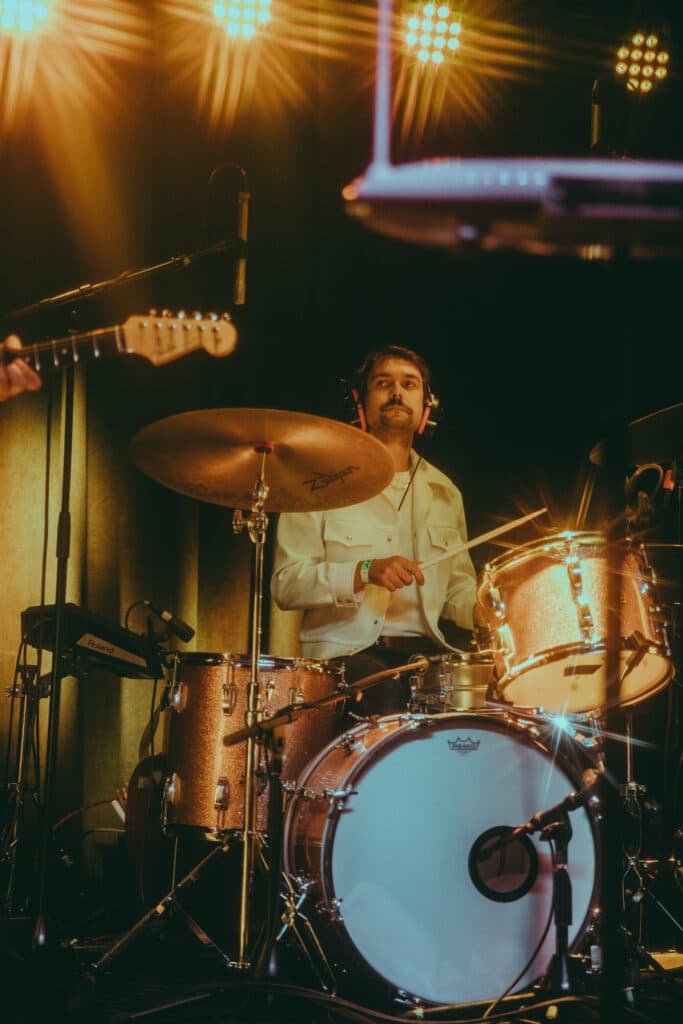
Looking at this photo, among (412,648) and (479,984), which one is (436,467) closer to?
(412,648)

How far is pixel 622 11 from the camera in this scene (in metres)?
4.20

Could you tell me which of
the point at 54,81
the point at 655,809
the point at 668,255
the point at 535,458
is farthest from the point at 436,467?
the point at 668,255

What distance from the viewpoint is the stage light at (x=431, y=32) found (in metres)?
4.27

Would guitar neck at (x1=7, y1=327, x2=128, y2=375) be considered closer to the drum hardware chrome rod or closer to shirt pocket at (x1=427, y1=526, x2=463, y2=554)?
the drum hardware chrome rod

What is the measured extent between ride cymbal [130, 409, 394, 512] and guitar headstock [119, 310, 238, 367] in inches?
13.0

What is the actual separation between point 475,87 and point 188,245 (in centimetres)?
152

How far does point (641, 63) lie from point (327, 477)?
2.59m

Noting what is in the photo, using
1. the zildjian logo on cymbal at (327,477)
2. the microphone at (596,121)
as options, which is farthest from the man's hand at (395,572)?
the microphone at (596,121)

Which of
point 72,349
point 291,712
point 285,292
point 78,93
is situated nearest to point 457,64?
point 285,292

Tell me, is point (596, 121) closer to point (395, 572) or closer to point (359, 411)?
point (395, 572)

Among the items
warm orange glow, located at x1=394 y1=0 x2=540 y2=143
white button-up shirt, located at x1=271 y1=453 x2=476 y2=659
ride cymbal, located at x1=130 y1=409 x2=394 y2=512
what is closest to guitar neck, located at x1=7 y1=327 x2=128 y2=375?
ride cymbal, located at x1=130 y1=409 x2=394 y2=512

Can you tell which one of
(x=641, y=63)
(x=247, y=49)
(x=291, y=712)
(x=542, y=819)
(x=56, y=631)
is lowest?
(x=542, y=819)

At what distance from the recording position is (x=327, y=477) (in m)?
3.17

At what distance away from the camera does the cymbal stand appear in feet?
9.05
